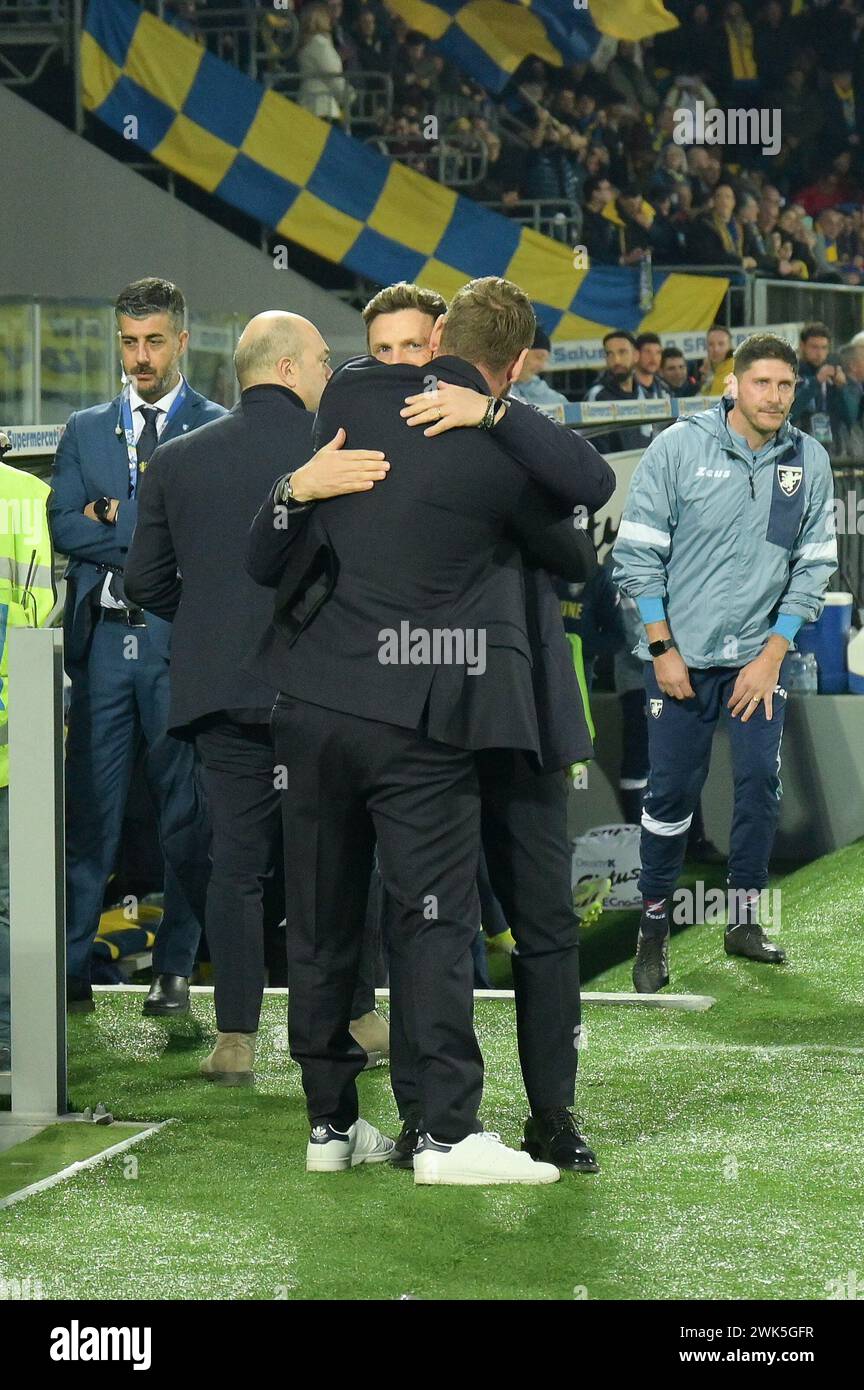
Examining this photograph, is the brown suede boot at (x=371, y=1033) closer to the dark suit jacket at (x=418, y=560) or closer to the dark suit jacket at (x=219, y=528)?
the dark suit jacket at (x=219, y=528)

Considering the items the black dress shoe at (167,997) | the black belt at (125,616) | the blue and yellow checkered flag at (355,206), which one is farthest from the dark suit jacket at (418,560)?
A: the blue and yellow checkered flag at (355,206)

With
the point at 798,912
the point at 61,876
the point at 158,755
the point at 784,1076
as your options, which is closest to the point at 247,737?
the point at 61,876

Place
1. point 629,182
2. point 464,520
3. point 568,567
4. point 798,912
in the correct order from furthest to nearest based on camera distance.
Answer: point 629,182, point 798,912, point 568,567, point 464,520

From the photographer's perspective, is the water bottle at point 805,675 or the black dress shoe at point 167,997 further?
the water bottle at point 805,675

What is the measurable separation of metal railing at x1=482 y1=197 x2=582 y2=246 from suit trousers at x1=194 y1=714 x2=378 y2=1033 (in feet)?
27.6

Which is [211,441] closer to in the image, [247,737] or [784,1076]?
[247,737]

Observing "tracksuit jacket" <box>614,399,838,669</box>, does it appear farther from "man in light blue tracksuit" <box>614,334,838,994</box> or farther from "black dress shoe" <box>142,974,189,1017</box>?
"black dress shoe" <box>142,974,189,1017</box>

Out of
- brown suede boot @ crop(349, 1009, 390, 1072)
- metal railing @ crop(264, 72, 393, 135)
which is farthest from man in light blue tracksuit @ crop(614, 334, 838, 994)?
metal railing @ crop(264, 72, 393, 135)

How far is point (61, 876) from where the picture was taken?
3451 mm

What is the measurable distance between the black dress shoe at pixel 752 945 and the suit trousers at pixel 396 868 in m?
2.02

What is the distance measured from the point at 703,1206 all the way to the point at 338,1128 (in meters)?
0.58

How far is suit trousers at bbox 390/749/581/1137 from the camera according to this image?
288 centimetres

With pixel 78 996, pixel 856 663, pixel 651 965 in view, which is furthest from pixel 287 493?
pixel 856 663

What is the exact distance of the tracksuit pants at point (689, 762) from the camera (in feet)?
15.3
